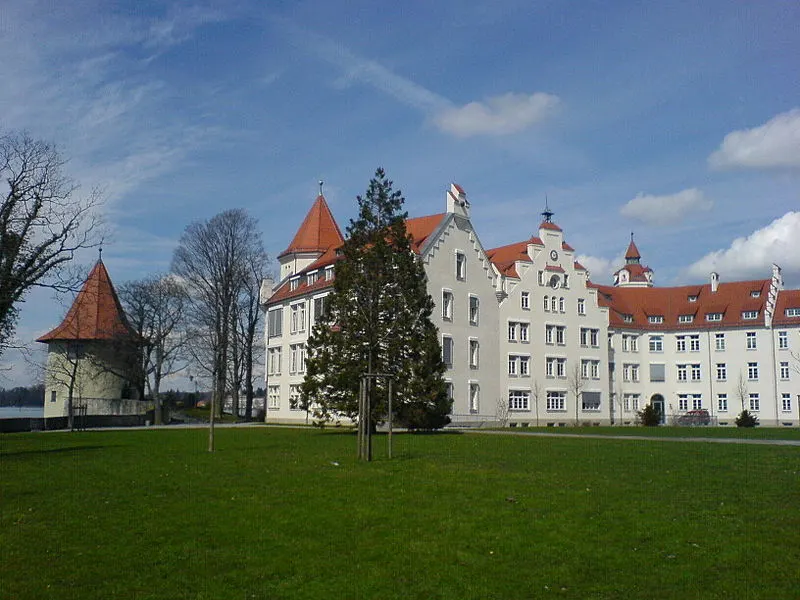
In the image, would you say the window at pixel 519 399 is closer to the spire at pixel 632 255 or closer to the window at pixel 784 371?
the window at pixel 784 371

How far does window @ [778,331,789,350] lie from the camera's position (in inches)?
2746

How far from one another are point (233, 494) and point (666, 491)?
25.3 ft

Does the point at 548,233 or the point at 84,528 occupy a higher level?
the point at 548,233

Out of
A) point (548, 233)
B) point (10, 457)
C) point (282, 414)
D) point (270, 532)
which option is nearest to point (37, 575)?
point (270, 532)

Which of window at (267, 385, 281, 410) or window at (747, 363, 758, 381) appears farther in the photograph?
window at (747, 363, 758, 381)

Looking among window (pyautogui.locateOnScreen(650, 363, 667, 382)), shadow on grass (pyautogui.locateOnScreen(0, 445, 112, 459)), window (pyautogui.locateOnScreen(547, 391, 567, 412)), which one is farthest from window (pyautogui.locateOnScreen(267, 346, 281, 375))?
shadow on grass (pyautogui.locateOnScreen(0, 445, 112, 459))

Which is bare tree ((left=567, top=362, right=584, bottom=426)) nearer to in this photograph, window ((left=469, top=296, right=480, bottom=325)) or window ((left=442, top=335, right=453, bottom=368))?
window ((left=469, top=296, right=480, bottom=325))

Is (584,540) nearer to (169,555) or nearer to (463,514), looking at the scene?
(463,514)

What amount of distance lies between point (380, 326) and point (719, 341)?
4354 centimetres

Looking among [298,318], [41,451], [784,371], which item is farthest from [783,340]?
[41,451]

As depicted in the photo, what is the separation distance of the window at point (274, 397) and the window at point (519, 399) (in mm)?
17981

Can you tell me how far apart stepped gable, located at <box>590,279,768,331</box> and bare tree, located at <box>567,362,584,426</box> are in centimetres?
791

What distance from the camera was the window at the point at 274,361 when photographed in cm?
6500

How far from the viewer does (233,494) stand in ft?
47.6
